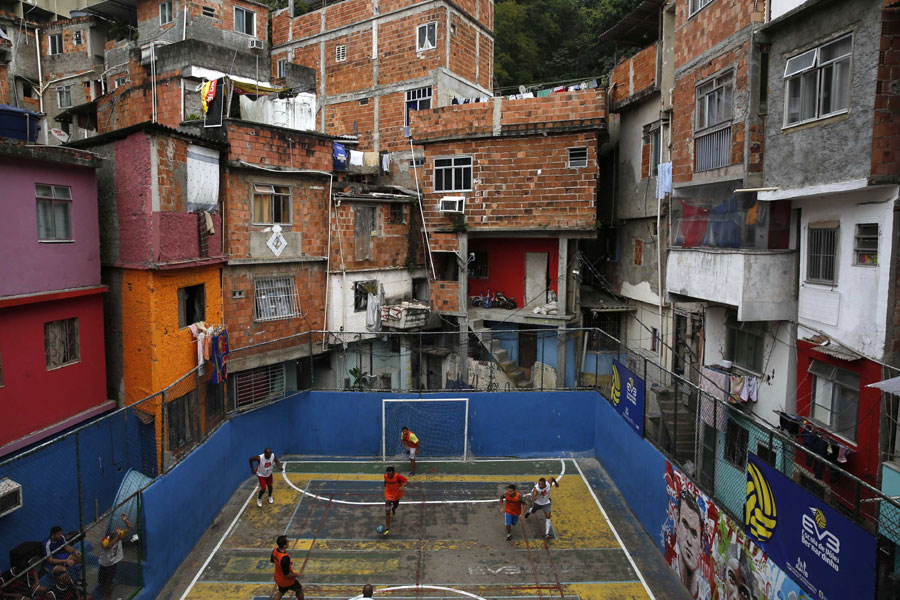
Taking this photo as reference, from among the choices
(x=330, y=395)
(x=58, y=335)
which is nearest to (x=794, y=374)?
(x=330, y=395)

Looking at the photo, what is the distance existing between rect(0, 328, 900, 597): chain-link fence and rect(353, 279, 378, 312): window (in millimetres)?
1143

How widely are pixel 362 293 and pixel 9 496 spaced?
12711mm

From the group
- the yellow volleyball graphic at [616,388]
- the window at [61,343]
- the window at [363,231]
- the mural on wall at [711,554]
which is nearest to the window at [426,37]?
Answer: the window at [363,231]

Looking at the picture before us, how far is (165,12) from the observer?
27453 mm

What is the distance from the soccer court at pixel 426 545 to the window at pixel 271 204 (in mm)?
7616

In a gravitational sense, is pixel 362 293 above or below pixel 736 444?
above

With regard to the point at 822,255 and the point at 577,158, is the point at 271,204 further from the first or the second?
the point at 822,255

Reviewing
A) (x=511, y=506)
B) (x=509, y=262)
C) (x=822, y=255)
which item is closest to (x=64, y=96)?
(x=509, y=262)

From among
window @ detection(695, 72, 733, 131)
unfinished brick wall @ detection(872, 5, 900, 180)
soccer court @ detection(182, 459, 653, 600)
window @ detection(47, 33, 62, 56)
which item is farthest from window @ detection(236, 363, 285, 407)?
window @ detection(47, 33, 62, 56)

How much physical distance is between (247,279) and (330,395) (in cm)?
419

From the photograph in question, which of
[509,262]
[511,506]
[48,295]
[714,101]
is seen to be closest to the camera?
[511,506]

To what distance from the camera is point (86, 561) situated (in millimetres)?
9234

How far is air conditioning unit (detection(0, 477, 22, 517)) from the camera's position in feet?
31.2

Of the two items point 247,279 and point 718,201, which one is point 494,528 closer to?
point 718,201
